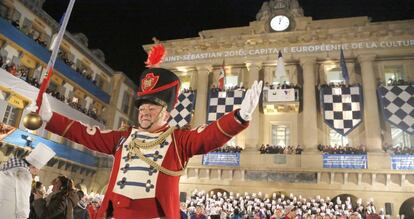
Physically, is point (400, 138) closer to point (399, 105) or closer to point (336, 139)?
point (399, 105)

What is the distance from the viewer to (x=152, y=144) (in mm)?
3521

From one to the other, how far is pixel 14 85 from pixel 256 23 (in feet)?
66.1

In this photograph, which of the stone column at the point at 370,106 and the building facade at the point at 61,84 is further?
the stone column at the point at 370,106

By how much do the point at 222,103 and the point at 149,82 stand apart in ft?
71.7

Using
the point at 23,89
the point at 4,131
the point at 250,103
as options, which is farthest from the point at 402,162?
the point at 23,89

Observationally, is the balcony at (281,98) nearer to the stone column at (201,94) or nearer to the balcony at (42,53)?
the stone column at (201,94)

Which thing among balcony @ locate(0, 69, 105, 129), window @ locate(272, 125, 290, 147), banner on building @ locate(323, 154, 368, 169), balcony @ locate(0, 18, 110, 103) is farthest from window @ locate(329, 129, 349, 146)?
balcony @ locate(0, 18, 110, 103)

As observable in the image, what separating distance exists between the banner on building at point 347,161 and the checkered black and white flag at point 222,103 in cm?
775

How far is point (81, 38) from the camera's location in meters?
32.8

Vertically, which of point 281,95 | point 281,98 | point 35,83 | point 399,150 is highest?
point 281,95

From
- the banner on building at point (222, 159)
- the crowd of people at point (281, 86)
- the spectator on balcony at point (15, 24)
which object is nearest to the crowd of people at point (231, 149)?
the banner on building at point (222, 159)

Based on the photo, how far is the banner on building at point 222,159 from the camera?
80.1 feet

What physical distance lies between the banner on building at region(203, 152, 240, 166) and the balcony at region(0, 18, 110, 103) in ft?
43.7

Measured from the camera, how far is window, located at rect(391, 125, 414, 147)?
79.5 feet
